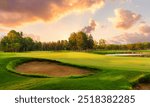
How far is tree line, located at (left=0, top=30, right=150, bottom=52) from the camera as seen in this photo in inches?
403

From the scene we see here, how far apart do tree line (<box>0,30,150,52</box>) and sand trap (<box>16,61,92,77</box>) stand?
0.47 m

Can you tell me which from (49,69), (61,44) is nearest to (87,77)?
(49,69)

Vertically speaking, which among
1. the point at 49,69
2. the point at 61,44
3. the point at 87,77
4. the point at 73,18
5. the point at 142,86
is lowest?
the point at 142,86

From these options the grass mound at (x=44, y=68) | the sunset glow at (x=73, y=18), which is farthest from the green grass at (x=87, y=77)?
the sunset glow at (x=73, y=18)

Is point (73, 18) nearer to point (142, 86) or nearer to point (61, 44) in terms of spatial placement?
point (61, 44)

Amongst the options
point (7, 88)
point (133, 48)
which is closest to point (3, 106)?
point (7, 88)

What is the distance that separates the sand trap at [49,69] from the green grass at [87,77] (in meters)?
0.19

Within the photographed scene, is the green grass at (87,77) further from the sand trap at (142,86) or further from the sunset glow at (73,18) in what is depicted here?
the sunset glow at (73,18)

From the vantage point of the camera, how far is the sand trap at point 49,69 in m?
9.71

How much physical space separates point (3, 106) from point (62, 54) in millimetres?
2693

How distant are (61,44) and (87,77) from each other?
1.38 metres

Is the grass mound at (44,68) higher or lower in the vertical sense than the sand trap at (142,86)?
higher

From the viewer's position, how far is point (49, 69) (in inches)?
395

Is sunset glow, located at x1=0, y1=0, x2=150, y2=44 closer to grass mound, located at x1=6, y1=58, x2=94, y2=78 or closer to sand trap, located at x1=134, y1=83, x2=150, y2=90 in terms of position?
grass mound, located at x1=6, y1=58, x2=94, y2=78
